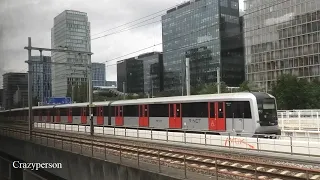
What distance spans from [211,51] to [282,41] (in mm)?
19062

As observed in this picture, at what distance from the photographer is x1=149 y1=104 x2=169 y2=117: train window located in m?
28.3

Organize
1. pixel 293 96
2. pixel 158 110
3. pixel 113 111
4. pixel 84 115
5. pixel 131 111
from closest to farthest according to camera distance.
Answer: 1. pixel 158 110
2. pixel 131 111
3. pixel 113 111
4. pixel 84 115
5. pixel 293 96

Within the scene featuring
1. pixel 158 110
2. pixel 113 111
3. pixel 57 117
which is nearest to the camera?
pixel 158 110

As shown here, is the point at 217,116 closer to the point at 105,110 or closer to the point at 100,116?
the point at 105,110

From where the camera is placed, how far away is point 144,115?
3103 centimetres

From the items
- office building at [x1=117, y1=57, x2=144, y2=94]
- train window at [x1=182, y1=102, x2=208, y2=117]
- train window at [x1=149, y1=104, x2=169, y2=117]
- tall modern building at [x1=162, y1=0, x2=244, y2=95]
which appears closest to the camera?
train window at [x1=182, y1=102, x2=208, y2=117]

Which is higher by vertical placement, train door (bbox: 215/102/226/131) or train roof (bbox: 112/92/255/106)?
train roof (bbox: 112/92/255/106)

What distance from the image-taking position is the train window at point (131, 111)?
32156 millimetres

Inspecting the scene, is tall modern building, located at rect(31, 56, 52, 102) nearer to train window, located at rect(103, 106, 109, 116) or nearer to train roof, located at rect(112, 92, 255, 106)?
train window, located at rect(103, 106, 109, 116)

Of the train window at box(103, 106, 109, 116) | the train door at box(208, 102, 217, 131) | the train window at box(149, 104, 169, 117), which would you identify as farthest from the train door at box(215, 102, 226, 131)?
the train window at box(103, 106, 109, 116)

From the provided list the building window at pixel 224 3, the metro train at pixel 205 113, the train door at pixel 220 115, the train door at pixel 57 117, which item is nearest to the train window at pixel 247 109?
the metro train at pixel 205 113

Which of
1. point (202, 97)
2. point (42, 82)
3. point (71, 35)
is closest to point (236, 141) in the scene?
point (202, 97)

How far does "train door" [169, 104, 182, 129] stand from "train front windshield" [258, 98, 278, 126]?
6979mm

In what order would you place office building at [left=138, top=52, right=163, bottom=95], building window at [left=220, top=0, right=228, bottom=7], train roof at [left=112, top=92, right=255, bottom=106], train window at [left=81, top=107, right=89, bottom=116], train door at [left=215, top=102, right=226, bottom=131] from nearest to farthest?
train roof at [left=112, top=92, right=255, bottom=106]
train door at [left=215, top=102, right=226, bottom=131]
train window at [left=81, top=107, right=89, bottom=116]
building window at [left=220, top=0, right=228, bottom=7]
office building at [left=138, top=52, right=163, bottom=95]
